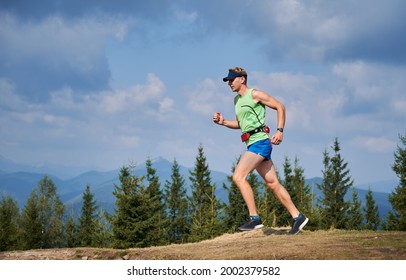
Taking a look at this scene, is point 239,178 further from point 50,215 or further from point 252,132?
point 50,215

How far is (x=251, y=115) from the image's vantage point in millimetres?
8688

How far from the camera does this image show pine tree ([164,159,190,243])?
58.0 meters

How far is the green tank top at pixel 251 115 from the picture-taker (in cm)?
864

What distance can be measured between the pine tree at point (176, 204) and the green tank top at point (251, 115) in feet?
159

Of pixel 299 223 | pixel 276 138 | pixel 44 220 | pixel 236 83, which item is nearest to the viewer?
pixel 276 138

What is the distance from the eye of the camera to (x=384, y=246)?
7754 mm

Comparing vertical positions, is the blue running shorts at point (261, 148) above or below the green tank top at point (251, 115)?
below

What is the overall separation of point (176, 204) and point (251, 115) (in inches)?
2157

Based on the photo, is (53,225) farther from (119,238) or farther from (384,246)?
(384,246)

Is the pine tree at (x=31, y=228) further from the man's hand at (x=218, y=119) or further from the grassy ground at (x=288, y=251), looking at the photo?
the man's hand at (x=218, y=119)

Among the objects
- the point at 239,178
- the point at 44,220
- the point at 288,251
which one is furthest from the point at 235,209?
the point at 288,251

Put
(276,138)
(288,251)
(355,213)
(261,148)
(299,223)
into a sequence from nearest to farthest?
1. (288,251)
2. (276,138)
3. (261,148)
4. (299,223)
5. (355,213)

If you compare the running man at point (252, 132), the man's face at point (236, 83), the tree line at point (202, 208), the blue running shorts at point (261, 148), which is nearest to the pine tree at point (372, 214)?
the tree line at point (202, 208)
